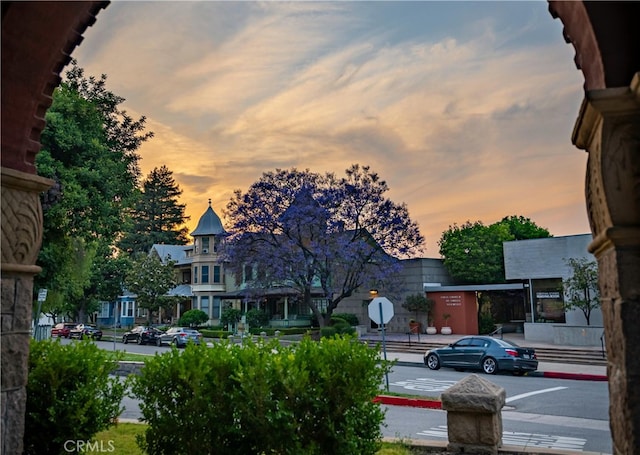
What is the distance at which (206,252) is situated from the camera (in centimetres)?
5188

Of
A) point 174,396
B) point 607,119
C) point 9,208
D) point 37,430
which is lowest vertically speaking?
point 37,430

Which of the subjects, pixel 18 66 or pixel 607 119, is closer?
pixel 607 119

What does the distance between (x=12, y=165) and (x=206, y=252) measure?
4817 centimetres

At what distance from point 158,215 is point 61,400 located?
3363 inches

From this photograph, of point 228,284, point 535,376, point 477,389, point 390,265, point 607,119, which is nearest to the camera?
point 607,119

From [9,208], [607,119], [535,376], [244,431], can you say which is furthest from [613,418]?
[535,376]

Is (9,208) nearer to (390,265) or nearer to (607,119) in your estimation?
(607,119)

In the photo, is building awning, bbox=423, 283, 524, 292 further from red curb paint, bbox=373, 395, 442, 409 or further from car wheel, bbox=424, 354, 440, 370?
red curb paint, bbox=373, 395, 442, 409

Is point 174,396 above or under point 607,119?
under

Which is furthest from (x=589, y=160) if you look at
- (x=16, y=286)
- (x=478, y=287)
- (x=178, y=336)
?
(x=478, y=287)

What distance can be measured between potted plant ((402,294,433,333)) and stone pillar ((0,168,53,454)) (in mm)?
31765

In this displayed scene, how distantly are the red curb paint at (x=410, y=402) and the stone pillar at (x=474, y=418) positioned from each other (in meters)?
5.26

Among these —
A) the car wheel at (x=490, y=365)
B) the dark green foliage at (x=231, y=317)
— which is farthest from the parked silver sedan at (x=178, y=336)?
the car wheel at (x=490, y=365)

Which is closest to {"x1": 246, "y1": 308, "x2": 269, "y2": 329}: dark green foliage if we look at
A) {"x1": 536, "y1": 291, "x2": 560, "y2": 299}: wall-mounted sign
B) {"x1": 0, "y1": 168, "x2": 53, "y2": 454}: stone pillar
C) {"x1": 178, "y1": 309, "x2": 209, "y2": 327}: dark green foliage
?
{"x1": 178, "y1": 309, "x2": 209, "y2": 327}: dark green foliage
